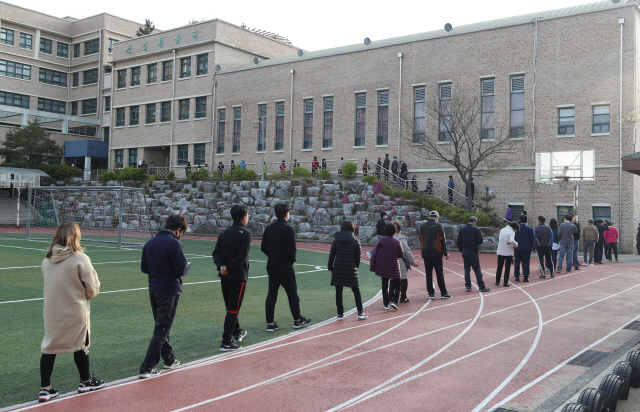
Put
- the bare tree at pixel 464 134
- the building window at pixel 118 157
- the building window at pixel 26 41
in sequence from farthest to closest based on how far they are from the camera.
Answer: the building window at pixel 26 41
the building window at pixel 118 157
the bare tree at pixel 464 134

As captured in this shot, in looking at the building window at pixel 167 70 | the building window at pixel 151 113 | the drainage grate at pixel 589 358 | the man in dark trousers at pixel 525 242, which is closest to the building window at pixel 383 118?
the man in dark trousers at pixel 525 242

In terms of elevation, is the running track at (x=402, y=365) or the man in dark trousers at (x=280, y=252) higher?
the man in dark trousers at (x=280, y=252)

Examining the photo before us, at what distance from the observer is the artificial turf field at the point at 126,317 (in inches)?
266

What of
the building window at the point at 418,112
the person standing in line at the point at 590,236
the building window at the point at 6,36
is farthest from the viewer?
the building window at the point at 6,36

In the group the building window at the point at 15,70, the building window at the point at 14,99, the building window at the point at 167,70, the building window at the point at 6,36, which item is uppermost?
the building window at the point at 6,36

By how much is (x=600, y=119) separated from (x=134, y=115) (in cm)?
4087

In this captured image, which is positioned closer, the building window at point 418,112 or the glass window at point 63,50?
the building window at point 418,112

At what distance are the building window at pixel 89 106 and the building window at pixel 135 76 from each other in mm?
10392

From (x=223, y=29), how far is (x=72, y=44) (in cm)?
2655

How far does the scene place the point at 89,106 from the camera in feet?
202

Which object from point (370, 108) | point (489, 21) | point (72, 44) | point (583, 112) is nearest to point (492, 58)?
point (489, 21)

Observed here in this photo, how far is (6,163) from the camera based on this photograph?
50.2 meters

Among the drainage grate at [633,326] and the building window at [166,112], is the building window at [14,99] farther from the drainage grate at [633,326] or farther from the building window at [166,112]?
the drainage grate at [633,326]

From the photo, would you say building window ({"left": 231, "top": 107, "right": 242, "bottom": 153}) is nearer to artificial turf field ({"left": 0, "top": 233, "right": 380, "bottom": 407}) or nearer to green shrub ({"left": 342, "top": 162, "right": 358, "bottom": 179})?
green shrub ({"left": 342, "top": 162, "right": 358, "bottom": 179})
